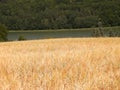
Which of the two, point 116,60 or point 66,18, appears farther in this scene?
point 66,18

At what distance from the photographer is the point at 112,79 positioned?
340cm

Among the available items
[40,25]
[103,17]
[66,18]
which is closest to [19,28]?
[40,25]

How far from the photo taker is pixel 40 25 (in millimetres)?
183000

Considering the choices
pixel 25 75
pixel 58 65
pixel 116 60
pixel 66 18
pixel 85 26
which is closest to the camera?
pixel 25 75

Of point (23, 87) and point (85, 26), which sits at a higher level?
point (23, 87)

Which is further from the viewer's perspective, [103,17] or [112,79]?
[103,17]

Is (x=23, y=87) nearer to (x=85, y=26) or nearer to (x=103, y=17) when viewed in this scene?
(x=85, y=26)

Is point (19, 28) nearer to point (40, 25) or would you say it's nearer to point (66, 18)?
point (40, 25)

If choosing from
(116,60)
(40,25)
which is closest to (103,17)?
(40,25)

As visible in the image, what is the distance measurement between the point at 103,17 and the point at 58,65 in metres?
193

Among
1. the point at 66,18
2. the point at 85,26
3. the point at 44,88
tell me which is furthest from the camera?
the point at 66,18

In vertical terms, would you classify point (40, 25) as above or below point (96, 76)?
below

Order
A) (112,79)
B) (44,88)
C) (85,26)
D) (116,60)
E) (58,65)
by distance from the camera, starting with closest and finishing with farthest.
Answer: (44,88)
(112,79)
(58,65)
(116,60)
(85,26)

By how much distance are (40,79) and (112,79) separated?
64 cm
